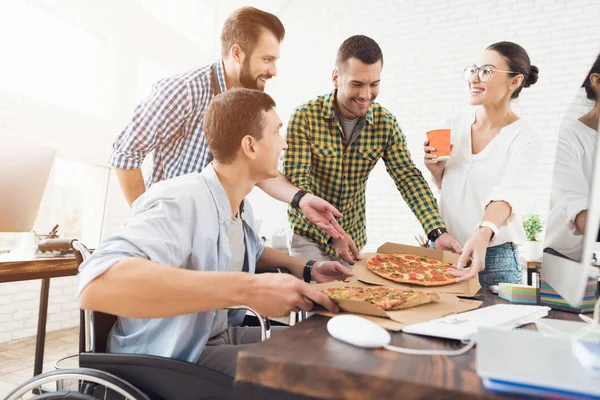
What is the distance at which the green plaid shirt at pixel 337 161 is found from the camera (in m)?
2.01

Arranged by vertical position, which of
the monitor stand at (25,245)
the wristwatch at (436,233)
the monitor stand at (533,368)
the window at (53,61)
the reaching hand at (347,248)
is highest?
the window at (53,61)

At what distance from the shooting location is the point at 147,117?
6.03 feet

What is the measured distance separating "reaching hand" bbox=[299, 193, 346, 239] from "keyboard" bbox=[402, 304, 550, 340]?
72 centimetres

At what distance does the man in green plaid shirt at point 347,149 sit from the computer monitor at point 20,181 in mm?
1025

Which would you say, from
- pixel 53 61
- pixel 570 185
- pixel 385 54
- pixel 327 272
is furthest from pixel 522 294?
pixel 385 54

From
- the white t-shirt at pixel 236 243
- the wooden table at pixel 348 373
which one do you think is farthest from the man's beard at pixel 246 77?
the wooden table at pixel 348 373

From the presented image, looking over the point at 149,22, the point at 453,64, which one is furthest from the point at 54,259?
the point at 453,64

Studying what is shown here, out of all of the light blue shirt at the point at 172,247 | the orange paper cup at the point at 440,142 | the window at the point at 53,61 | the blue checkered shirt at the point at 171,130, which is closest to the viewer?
the light blue shirt at the point at 172,247

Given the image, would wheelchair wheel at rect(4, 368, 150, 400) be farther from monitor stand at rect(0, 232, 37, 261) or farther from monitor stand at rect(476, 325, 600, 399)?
monitor stand at rect(0, 232, 37, 261)

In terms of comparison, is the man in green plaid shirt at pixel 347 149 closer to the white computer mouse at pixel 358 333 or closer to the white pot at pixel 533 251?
the white computer mouse at pixel 358 333

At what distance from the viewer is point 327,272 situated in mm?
1509

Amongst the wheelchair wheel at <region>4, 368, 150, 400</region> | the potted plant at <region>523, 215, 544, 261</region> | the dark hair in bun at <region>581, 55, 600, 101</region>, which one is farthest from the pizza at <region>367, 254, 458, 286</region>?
the potted plant at <region>523, 215, 544, 261</region>

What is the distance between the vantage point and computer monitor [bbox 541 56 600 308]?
0.59 m

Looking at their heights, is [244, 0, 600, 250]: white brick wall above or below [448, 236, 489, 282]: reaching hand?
above
